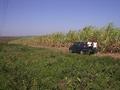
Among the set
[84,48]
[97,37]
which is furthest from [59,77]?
[97,37]

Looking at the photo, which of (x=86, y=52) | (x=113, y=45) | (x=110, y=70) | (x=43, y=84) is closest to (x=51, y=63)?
(x=110, y=70)

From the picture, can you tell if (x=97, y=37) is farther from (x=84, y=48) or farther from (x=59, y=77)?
(x=59, y=77)

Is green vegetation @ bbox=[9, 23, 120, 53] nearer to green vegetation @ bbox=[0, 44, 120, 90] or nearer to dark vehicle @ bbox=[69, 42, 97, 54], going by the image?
dark vehicle @ bbox=[69, 42, 97, 54]

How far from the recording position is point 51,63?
1571cm

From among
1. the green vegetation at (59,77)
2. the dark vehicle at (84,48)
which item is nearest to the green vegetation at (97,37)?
the dark vehicle at (84,48)

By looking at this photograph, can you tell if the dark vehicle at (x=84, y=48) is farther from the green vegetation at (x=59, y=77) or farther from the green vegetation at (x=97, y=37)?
the green vegetation at (x=59, y=77)

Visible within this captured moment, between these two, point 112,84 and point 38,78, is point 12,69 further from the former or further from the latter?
point 112,84

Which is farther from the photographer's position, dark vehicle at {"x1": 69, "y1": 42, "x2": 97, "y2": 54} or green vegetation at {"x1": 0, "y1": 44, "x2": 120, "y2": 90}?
dark vehicle at {"x1": 69, "y1": 42, "x2": 97, "y2": 54}

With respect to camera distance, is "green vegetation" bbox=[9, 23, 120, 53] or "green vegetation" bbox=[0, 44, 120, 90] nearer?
"green vegetation" bbox=[0, 44, 120, 90]

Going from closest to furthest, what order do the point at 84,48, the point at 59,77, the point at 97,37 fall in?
1. the point at 59,77
2. the point at 84,48
3. the point at 97,37

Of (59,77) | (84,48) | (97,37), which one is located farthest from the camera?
(97,37)

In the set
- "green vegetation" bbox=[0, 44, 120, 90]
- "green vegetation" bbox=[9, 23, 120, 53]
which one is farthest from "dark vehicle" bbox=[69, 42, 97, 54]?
"green vegetation" bbox=[0, 44, 120, 90]

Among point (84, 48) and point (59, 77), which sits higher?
point (84, 48)

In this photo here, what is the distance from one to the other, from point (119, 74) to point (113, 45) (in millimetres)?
15208
